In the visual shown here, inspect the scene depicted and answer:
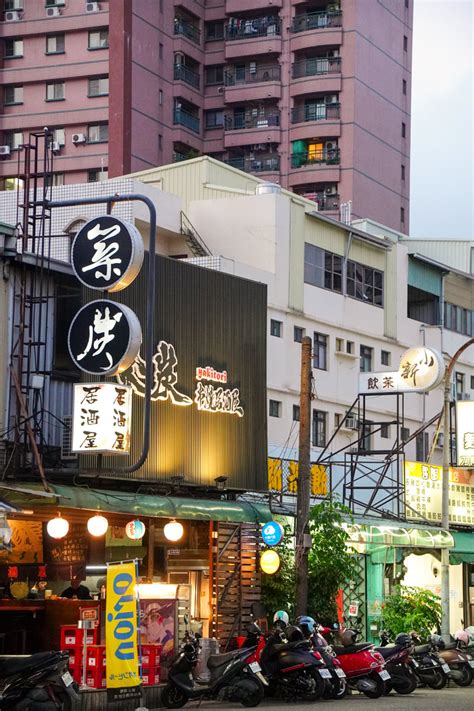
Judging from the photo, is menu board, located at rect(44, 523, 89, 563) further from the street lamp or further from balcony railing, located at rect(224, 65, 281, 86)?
balcony railing, located at rect(224, 65, 281, 86)

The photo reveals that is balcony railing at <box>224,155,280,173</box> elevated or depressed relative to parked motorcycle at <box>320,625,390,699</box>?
elevated

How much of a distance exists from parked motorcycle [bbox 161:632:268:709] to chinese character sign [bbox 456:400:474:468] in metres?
20.4

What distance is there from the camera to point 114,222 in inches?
1105

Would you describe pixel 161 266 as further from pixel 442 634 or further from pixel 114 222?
pixel 442 634

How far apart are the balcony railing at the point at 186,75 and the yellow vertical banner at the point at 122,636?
64478 millimetres

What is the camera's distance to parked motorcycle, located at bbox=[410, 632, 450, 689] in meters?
32.0

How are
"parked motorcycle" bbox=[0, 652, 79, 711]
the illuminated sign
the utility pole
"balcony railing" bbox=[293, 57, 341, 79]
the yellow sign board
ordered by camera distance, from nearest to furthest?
"parked motorcycle" bbox=[0, 652, 79, 711] → the utility pole → the yellow sign board → the illuminated sign → "balcony railing" bbox=[293, 57, 341, 79]

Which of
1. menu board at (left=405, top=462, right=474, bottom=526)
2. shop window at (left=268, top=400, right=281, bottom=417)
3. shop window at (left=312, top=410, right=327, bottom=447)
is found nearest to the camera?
menu board at (left=405, top=462, right=474, bottom=526)

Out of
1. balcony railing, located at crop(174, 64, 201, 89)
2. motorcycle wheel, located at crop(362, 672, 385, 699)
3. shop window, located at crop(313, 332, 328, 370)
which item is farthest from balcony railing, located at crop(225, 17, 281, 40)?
motorcycle wheel, located at crop(362, 672, 385, 699)

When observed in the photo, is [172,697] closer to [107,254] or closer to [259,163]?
[107,254]

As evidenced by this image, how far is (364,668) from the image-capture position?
29141 millimetres

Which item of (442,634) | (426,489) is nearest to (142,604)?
(442,634)

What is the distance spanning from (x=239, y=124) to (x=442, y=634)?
54919mm

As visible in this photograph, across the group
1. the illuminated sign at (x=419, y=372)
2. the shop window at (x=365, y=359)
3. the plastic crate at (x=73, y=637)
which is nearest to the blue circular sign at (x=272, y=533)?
the plastic crate at (x=73, y=637)
